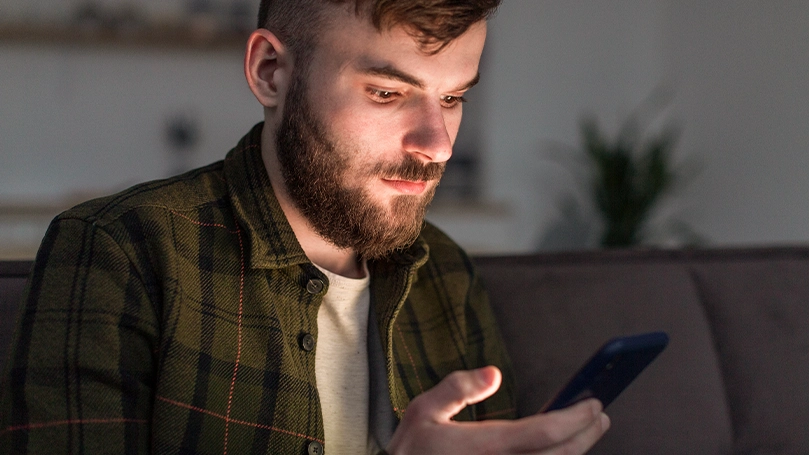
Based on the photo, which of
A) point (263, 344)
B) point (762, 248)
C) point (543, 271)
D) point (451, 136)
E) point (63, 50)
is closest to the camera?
point (263, 344)

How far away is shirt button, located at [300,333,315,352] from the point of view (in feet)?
3.24

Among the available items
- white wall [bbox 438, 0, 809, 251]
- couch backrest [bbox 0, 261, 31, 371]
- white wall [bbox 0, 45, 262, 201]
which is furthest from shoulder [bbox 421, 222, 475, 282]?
white wall [bbox 0, 45, 262, 201]

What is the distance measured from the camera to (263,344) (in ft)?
3.15

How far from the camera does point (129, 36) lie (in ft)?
12.7

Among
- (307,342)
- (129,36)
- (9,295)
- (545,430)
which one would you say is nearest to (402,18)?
(307,342)

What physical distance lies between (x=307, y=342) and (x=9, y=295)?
46cm

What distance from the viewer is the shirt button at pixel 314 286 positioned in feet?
3.34

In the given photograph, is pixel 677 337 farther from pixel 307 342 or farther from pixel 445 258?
pixel 307 342

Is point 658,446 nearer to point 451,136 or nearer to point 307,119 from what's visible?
point 451,136

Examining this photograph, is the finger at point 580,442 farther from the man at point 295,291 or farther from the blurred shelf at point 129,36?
the blurred shelf at point 129,36

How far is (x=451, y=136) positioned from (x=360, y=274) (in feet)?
0.84

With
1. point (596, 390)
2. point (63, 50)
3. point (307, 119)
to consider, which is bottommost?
point (63, 50)

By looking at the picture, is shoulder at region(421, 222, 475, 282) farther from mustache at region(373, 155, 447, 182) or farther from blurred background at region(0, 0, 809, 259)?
blurred background at region(0, 0, 809, 259)

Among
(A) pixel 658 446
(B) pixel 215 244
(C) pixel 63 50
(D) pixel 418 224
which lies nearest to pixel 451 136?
(D) pixel 418 224
